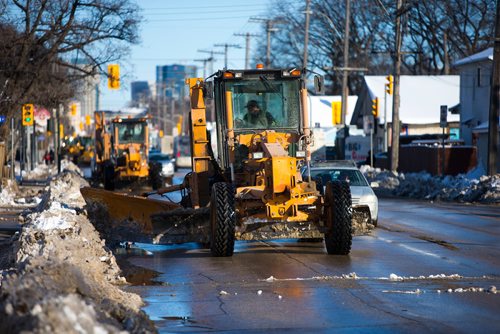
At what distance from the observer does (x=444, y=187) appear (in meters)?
39.8

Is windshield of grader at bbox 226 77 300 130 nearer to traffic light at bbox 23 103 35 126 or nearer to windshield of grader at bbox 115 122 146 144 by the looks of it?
traffic light at bbox 23 103 35 126

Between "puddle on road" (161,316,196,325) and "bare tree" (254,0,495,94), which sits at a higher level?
"bare tree" (254,0,495,94)

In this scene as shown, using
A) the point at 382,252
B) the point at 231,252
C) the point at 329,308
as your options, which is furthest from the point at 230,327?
the point at 382,252

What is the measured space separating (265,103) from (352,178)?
17.8 feet

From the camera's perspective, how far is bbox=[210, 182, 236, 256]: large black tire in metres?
16.3

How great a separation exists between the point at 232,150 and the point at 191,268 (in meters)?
3.24

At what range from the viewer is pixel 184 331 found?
400 inches

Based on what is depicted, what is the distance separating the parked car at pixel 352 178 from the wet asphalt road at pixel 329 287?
102cm

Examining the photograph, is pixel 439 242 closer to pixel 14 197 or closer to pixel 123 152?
pixel 14 197

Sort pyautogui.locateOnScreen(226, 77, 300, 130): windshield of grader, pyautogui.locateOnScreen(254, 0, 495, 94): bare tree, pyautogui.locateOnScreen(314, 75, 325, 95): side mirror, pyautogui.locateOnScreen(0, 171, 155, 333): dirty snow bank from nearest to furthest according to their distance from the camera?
pyautogui.locateOnScreen(0, 171, 155, 333): dirty snow bank
pyautogui.locateOnScreen(314, 75, 325, 95): side mirror
pyautogui.locateOnScreen(226, 77, 300, 130): windshield of grader
pyautogui.locateOnScreen(254, 0, 495, 94): bare tree

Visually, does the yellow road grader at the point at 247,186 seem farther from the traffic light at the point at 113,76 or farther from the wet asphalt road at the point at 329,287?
the traffic light at the point at 113,76

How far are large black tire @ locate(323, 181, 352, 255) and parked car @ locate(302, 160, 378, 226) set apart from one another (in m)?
5.09

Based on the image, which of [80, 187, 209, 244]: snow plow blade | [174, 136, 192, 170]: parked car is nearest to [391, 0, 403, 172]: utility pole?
[80, 187, 209, 244]: snow plow blade

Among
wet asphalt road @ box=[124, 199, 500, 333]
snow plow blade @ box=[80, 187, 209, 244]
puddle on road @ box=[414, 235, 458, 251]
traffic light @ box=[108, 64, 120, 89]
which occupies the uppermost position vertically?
traffic light @ box=[108, 64, 120, 89]
